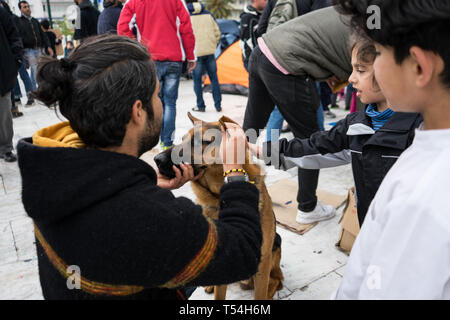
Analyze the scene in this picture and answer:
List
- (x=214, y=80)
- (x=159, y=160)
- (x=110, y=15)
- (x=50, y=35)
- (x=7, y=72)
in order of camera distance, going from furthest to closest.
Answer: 1. (x=50, y=35)
2. (x=214, y=80)
3. (x=110, y=15)
4. (x=7, y=72)
5. (x=159, y=160)

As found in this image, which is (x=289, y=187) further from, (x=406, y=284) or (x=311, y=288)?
(x=406, y=284)

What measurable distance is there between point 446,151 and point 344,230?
2.12m

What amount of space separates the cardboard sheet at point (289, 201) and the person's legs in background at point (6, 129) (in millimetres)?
3757

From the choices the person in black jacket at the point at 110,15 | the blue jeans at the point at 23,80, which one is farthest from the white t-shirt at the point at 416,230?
the blue jeans at the point at 23,80

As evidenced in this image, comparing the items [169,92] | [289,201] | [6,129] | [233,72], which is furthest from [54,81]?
[233,72]

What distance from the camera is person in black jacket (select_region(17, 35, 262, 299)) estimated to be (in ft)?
2.88

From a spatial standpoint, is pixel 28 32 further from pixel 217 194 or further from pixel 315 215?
pixel 315 215

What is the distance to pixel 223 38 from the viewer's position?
10273 mm

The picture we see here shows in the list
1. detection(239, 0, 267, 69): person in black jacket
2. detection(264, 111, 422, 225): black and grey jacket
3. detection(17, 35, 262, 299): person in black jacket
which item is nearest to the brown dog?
detection(264, 111, 422, 225): black and grey jacket

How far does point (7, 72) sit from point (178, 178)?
3.78 metres

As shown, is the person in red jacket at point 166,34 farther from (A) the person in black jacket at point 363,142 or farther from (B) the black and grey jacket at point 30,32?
(B) the black and grey jacket at point 30,32

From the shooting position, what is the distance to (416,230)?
25.1 inches

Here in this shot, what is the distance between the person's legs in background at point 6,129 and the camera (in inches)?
173
